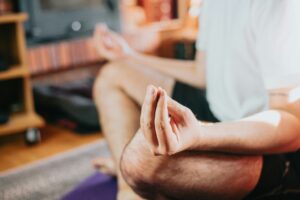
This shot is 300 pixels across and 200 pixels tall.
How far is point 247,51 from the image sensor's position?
0.98m

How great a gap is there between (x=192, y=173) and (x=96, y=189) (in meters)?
0.62

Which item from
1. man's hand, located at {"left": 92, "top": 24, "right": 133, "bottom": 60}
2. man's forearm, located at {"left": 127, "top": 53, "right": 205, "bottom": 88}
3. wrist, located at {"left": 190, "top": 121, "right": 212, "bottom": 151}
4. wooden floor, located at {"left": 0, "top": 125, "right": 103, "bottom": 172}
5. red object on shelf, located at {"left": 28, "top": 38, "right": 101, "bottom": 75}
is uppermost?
man's hand, located at {"left": 92, "top": 24, "right": 133, "bottom": 60}

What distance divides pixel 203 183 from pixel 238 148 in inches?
4.0

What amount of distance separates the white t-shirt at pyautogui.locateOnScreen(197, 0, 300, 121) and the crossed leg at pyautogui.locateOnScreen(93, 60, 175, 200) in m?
0.18

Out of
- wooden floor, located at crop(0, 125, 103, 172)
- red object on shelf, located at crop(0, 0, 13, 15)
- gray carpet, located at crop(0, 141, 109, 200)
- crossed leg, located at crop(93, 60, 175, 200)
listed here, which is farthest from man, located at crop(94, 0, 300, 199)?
red object on shelf, located at crop(0, 0, 13, 15)

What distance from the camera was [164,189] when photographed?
3.02 ft

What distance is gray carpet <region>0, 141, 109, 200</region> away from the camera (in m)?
1.48

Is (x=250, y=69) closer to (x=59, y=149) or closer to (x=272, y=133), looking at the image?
(x=272, y=133)

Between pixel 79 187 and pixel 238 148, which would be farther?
pixel 79 187

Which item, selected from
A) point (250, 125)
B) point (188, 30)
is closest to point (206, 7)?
point (250, 125)

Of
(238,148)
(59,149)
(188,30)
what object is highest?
(238,148)

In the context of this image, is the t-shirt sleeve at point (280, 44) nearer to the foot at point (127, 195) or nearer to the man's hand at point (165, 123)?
the man's hand at point (165, 123)

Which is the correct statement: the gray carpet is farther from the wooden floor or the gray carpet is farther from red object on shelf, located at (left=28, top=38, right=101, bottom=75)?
red object on shelf, located at (left=28, top=38, right=101, bottom=75)

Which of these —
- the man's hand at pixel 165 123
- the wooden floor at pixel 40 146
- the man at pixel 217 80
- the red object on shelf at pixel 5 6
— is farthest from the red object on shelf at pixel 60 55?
the man's hand at pixel 165 123
